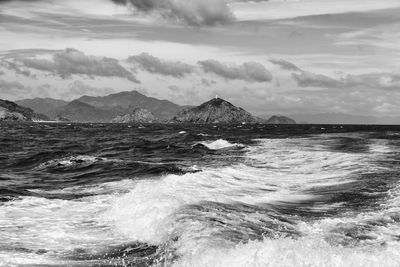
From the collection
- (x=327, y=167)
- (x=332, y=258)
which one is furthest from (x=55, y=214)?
(x=327, y=167)

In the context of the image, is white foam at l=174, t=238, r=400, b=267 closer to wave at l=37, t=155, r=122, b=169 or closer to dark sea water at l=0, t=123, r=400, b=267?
dark sea water at l=0, t=123, r=400, b=267

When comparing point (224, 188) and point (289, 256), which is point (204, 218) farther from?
point (224, 188)

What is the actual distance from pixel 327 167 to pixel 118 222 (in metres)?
21.0

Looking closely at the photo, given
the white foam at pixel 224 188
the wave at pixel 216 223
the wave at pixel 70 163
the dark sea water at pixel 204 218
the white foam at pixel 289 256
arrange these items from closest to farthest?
the white foam at pixel 289 256, the wave at pixel 216 223, the dark sea water at pixel 204 218, the white foam at pixel 224 188, the wave at pixel 70 163

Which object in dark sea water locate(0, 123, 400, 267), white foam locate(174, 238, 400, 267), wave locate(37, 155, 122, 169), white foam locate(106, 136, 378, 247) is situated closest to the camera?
white foam locate(174, 238, 400, 267)

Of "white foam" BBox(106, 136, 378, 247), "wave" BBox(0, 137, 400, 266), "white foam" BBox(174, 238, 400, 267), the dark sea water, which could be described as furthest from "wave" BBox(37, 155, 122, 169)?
"white foam" BBox(174, 238, 400, 267)

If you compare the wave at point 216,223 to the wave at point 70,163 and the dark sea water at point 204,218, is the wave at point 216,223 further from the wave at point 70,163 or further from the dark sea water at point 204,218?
the wave at point 70,163

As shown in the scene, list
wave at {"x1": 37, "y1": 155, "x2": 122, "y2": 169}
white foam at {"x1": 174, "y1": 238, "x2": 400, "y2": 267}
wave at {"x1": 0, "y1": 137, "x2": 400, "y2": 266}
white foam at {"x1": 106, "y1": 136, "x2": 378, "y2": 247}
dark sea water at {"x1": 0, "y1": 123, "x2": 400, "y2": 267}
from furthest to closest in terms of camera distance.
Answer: wave at {"x1": 37, "y1": 155, "x2": 122, "y2": 169} < white foam at {"x1": 106, "y1": 136, "x2": 378, "y2": 247} < dark sea water at {"x1": 0, "y1": 123, "x2": 400, "y2": 267} < wave at {"x1": 0, "y1": 137, "x2": 400, "y2": 266} < white foam at {"x1": 174, "y1": 238, "x2": 400, "y2": 267}

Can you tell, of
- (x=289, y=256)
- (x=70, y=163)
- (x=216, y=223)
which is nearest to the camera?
(x=289, y=256)

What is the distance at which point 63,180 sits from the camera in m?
28.1

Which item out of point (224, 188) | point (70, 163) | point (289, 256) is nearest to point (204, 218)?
point (289, 256)

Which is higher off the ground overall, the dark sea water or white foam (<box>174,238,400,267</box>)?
white foam (<box>174,238,400,267</box>)

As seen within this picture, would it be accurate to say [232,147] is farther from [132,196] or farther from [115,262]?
[115,262]

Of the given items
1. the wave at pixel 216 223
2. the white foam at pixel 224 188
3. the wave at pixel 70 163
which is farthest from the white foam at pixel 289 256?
the wave at pixel 70 163
